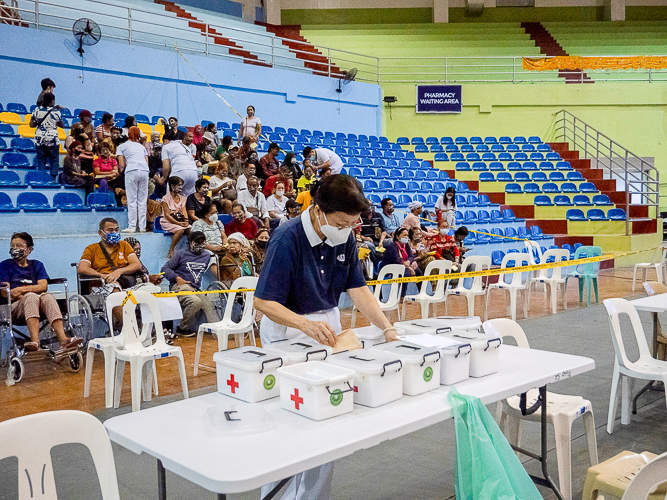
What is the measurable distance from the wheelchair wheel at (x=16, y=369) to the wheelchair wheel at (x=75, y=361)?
1.39 feet

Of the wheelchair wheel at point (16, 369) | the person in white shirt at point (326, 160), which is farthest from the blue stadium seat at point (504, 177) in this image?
the wheelchair wheel at point (16, 369)

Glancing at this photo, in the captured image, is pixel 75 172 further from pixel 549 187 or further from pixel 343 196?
pixel 549 187

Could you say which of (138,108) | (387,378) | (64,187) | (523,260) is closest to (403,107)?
(138,108)

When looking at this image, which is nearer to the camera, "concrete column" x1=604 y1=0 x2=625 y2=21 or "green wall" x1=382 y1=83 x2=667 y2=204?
"green wall" x1=382 y1=83 x2=667 y2=204

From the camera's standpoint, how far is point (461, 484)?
208cm

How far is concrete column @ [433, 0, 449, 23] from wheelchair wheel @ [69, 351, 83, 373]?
1605 cm

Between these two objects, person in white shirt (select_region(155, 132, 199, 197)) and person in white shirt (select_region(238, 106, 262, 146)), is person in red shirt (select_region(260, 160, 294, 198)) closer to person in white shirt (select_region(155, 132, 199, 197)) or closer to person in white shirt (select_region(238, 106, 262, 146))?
person in white shirt (select_region(155, 132, 199, 197))

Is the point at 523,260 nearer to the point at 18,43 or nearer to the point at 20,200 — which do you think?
the point at 20,200

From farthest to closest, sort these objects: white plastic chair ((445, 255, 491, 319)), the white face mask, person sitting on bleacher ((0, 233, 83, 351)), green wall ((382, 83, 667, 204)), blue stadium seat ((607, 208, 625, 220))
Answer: green wall ((382, 83, 667, 204)) → blue stadium seat ((607, 208, 625, 220)) → white plastic chair ((445, 255, 491, 319)) → person sitting on bleacher ((0, 233, 83, 351)) → the white face mask

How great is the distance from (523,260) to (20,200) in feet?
19.8

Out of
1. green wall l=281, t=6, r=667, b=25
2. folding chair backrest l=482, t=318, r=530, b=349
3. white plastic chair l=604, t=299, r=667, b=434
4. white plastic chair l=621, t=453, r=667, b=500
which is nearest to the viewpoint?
white plastic chair l=621, t=453, r=667, b=500

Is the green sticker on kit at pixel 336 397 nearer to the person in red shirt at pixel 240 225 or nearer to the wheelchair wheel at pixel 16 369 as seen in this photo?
the wheelchair wheel at pixel 16 369

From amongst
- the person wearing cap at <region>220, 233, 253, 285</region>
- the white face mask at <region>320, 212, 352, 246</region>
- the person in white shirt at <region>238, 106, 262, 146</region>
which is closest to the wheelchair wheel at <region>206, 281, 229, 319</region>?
the person wearing cap at <region>220, 233, 253, 285</region>

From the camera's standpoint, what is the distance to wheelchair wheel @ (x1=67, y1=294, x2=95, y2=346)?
5.18 metres
